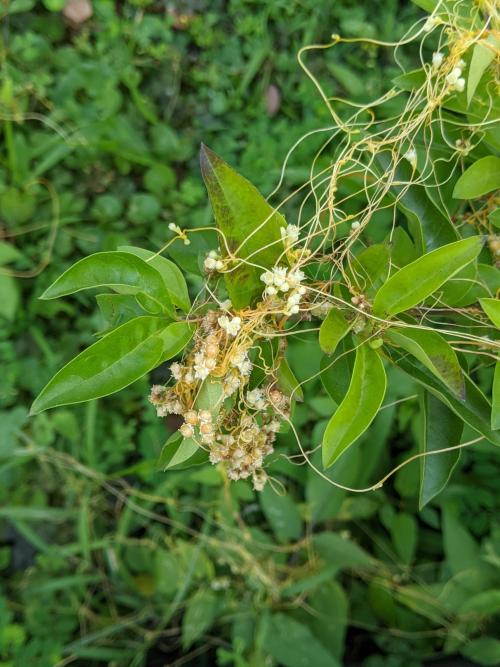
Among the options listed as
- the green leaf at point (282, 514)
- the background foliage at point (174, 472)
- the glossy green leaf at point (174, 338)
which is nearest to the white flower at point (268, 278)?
the glossy green leaf at point (174, 338)

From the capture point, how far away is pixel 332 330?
0.83m

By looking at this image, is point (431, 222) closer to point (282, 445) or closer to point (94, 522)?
point (282, 445)

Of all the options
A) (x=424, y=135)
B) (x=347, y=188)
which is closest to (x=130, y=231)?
(x=347, y=188)

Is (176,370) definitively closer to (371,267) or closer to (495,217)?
(371,267)

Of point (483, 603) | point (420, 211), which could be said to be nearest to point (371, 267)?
point (420, 211)

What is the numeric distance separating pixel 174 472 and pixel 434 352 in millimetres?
1181

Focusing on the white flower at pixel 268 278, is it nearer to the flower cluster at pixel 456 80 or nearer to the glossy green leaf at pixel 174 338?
the glossy green leaf at pixel 174 338

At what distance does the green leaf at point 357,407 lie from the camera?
79cm

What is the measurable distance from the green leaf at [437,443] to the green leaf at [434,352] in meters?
0.13

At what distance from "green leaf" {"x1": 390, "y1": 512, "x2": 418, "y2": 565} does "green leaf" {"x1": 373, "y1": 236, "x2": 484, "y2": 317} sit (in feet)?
3.49

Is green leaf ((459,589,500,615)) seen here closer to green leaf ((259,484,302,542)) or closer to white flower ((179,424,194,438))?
green leaf ((259,484,302,542))

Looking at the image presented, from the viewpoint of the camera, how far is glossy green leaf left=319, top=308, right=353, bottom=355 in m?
0.81

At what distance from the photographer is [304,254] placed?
2.94 ft

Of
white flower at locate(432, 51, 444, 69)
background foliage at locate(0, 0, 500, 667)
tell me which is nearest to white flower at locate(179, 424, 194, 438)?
white flower at locate(432, 51, 444, 69)
